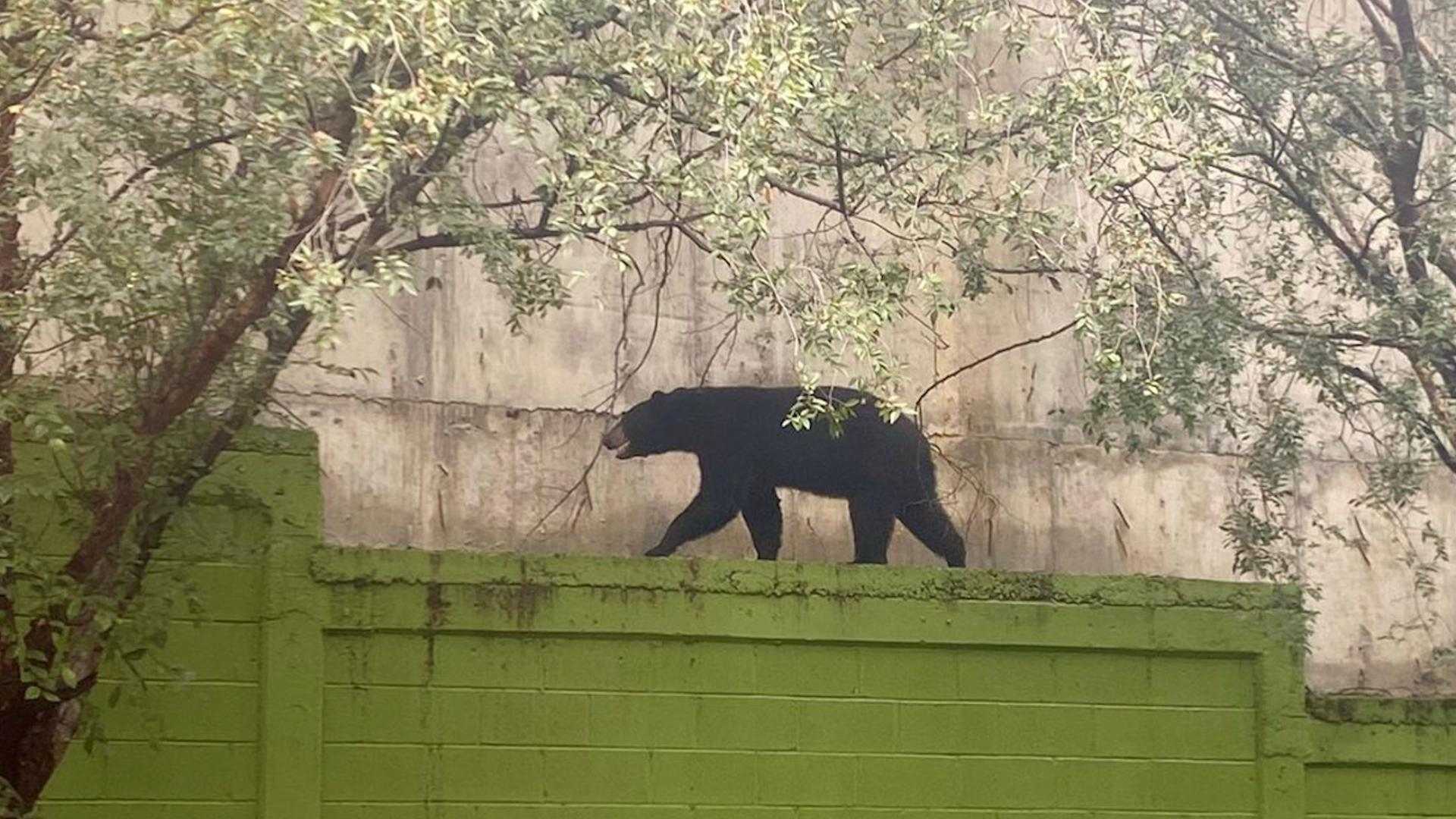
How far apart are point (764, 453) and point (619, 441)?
597 mm

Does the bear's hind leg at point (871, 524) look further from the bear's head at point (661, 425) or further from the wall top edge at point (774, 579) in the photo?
the wall top edge at point (774, 579)

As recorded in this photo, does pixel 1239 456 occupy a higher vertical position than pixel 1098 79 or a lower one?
lower

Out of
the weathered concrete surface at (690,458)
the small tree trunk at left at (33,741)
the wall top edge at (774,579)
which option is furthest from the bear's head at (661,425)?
the small tree trunk at left at (33,741)

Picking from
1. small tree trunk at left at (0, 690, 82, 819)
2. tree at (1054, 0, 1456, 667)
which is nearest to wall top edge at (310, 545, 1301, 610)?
tree at (1054, 0, 1456, 667)

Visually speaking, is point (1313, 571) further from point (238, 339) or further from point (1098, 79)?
point (238, 339)

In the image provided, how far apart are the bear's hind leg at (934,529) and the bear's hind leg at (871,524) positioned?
0.30 feet

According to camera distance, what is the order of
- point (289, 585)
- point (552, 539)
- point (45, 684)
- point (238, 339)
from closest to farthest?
1. point (45, 684)
2. point (238, 339)
3. point (289, 585)
4. point (552, 539)

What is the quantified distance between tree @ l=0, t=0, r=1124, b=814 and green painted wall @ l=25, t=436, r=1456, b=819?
23.5 inches

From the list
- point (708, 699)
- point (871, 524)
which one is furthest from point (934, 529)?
point (708, 699)

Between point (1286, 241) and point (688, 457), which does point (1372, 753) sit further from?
point (688, 457)

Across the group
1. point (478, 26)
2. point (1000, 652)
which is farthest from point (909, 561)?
point (478, 26)

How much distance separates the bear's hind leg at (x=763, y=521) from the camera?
8195 mm

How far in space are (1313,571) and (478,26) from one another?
17.3 feet

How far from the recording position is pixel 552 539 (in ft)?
26.8
